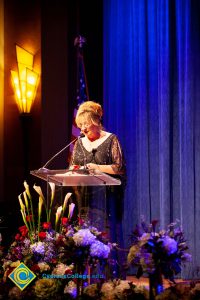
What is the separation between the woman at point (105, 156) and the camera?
407 cm

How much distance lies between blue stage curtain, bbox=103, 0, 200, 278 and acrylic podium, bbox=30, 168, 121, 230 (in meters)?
1.99

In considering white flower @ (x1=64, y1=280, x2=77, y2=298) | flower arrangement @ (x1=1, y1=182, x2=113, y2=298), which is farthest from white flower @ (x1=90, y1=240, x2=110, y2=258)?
white flower @ (x1=64, y1=280, x2=77, y2=298)

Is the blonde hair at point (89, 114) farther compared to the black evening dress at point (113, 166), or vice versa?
the blonde hair at point (89, 114)

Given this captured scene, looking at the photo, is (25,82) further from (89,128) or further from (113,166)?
(113,166)

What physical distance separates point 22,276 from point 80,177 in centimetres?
83

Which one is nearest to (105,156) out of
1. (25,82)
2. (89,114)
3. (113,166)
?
(113,166)

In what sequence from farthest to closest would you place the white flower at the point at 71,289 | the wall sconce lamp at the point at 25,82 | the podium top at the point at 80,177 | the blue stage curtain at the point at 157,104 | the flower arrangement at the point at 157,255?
the wall sconce lamp at the point at 25,82, the blue stage curtain at the point at 157,104, the podium top at the point at 80,177, the white flower at the point at 71,289, the flower arrangement at the point at 157,255

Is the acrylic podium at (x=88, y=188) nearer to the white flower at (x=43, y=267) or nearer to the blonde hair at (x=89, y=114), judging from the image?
the white flower at (x=43, y=267)

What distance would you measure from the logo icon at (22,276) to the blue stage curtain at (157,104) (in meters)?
2.76

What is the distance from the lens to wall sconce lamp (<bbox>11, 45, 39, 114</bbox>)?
6043 mm

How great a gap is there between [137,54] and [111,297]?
354cm

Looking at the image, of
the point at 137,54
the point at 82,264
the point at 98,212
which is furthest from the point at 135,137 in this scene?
the point at 82,264

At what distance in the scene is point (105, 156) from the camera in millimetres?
4184

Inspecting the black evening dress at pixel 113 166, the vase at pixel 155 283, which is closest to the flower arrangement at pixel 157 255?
the vase at pixel 155 283
